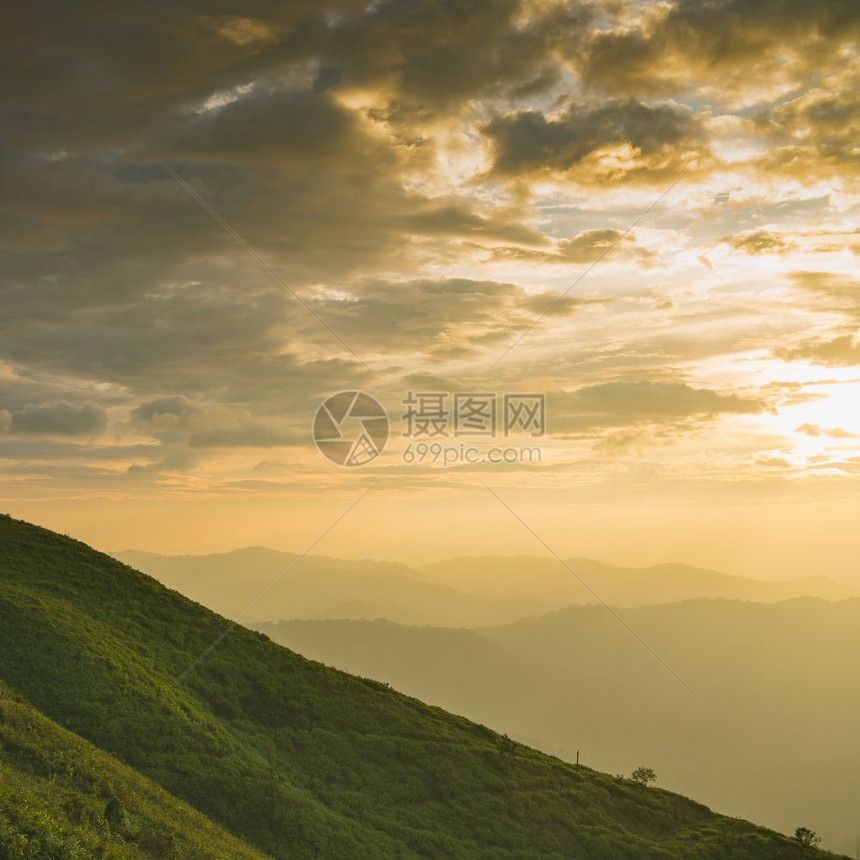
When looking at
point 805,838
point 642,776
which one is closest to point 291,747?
point 642,776

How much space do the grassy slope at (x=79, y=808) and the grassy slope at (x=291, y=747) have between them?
442 cm

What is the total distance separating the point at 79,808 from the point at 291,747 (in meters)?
21.4

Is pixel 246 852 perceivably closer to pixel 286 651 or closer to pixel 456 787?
pixel 456 787

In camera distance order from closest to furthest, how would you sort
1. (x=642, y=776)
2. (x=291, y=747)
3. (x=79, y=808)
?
(x=79, y=808) → (x=291, y=747) → (x=642, y=776)

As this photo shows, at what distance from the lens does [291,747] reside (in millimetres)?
43094

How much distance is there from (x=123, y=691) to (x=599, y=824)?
30.8 meters

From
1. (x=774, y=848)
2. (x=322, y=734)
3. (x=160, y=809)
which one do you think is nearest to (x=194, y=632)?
(x=322, y=734)

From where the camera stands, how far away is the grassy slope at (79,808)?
18141 millimetres

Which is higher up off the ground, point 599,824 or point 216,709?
point 216,709

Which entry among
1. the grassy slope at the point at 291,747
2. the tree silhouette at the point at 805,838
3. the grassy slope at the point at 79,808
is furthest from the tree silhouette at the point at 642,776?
the grassy slope at the point at 79,808

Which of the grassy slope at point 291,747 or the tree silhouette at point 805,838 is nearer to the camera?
the grassy slope at point 291,747

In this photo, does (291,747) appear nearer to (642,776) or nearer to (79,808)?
(79,808)

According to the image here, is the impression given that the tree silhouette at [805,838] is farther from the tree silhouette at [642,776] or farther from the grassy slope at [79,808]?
the grassy slope at [79,808]

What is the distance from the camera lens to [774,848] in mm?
45188
